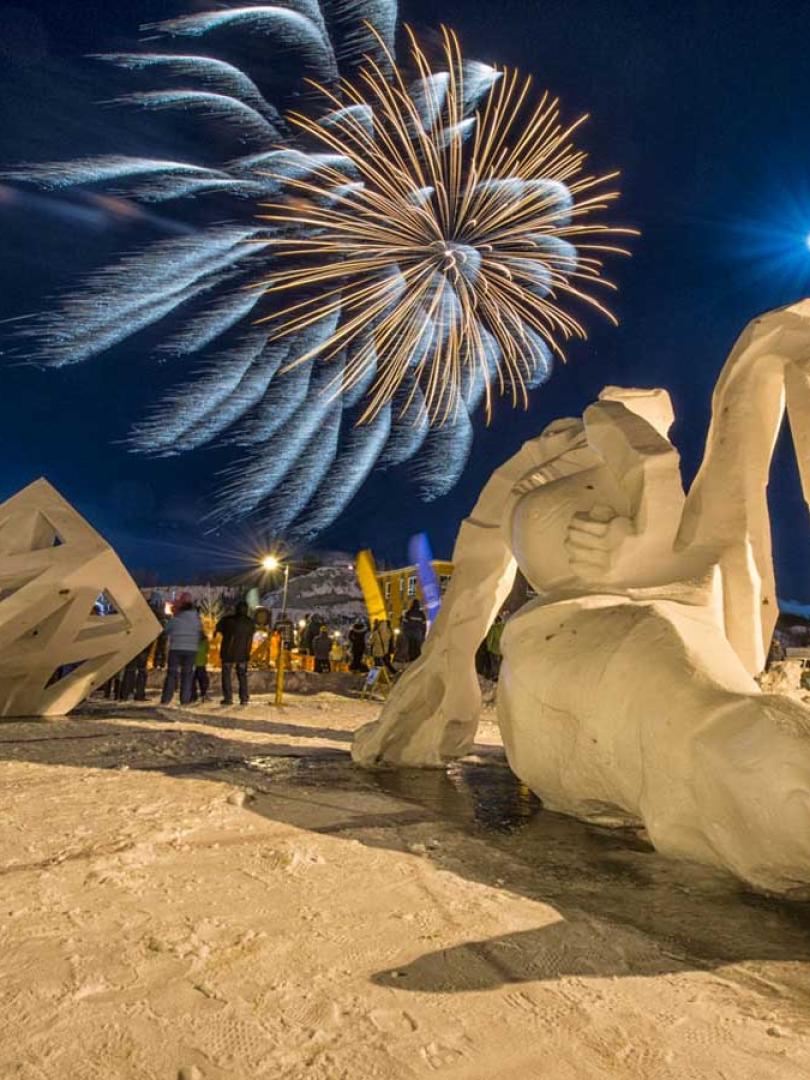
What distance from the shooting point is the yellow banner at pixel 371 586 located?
1814 cm

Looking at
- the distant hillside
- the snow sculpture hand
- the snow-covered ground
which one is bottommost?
the snow-covered ground

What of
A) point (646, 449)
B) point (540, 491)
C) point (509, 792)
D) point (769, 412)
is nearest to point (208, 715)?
point (509, 792)

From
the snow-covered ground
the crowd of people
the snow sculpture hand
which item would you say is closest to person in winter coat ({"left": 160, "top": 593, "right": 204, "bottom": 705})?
the crowd of people

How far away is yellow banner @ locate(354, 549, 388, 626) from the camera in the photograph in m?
18.1

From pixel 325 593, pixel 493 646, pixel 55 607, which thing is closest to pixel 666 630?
pixel 55 607

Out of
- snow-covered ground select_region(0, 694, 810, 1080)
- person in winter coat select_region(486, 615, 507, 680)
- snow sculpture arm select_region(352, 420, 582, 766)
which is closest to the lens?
snow-covered ground select_region(0, 694, 810, 1080)

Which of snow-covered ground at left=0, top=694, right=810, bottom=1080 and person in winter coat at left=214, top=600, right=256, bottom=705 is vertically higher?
person in winter coat at left=214, top=600, right=256, bottom=705

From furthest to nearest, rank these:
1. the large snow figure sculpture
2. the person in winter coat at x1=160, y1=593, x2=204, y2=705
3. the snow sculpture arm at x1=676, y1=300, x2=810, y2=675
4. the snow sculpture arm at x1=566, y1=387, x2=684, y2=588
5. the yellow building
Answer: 1. the yellow building
2. the person in winter coat at x1=160, y1=593, x2=204, y2=705
3. the snow sculpture arm at x1=566, y1=387, x2=684, y2=588
4. the snow sculpture arm at x1=676, y1=300, x2=810, y2=675
5. the large snow figure sculpture

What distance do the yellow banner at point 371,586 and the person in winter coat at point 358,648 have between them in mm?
612

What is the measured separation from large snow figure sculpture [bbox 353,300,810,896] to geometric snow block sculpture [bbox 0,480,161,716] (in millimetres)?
5435

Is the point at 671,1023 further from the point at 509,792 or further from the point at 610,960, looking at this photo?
the point at 509,792

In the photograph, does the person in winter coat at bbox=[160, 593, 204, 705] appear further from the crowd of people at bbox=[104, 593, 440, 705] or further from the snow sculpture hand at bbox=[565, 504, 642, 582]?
the snow sculpture hand at bbox=[565, 504, 642, 582]

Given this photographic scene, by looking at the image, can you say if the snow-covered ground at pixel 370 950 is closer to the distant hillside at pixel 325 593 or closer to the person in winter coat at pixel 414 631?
the person in winter coat at pixel 414 631

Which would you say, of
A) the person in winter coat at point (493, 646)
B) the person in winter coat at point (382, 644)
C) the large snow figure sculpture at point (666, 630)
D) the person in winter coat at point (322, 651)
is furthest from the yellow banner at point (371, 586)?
the large snow figure sculpture at point (666, 630)
